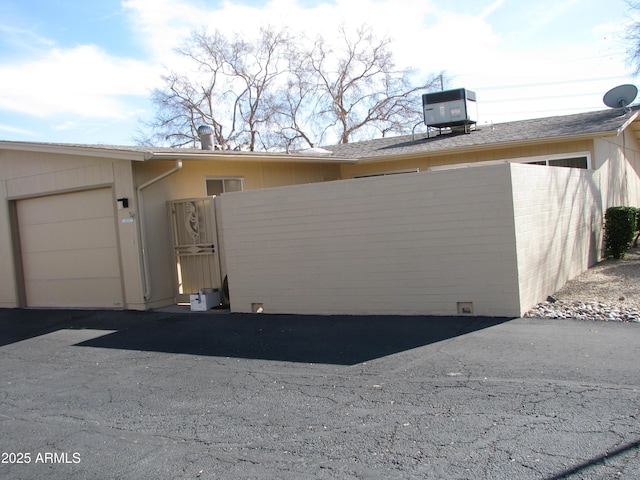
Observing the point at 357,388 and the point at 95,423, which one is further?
the point at 357,388

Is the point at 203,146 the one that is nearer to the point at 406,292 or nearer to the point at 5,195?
the point at 5,195

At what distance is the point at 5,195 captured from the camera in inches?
518

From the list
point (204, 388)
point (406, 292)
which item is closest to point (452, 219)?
point (406, 292)

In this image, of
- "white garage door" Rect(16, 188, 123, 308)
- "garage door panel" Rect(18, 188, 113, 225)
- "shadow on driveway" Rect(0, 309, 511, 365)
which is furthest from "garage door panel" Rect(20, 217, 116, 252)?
"shadow on driveway" Rect(0, 309, 511, 365)

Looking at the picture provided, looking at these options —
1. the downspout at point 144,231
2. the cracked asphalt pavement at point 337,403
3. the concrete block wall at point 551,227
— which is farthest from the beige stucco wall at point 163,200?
the concrete block wall at point 551,227

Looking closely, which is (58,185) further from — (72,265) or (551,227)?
(551,227)

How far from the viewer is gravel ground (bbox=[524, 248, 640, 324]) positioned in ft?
26.0

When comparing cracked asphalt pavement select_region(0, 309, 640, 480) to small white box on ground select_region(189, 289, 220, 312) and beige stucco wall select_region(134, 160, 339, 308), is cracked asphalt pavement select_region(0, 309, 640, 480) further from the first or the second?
beige stucco wall select_region(134, 160, 339, 308)

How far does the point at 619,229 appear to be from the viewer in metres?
12.7

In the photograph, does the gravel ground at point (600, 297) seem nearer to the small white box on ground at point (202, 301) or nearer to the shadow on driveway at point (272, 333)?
the shadow on driveway at point (272, 333)

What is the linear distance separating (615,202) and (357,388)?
38.3 ft

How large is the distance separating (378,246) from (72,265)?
7.06 m

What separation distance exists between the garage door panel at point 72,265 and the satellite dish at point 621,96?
12.6 m

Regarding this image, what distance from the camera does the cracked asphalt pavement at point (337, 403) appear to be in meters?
4.07
